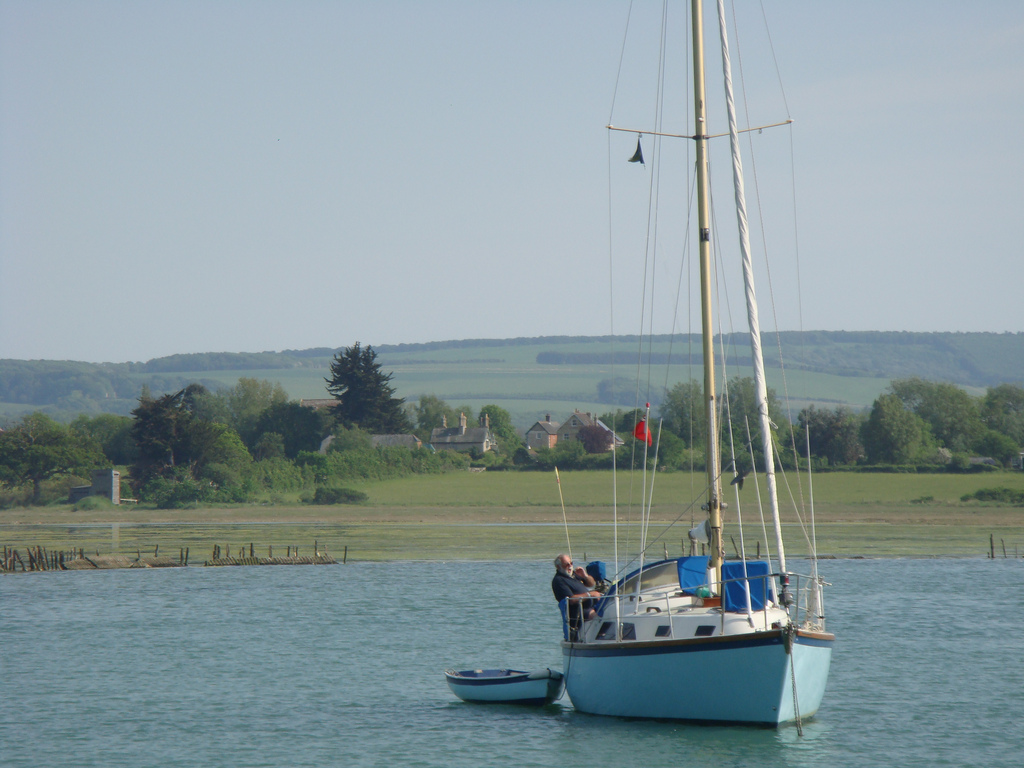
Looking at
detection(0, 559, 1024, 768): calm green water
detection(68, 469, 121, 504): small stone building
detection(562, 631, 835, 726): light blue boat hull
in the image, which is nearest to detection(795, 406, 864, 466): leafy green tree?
Result: detection(0, 559, 1024, 768): calm green water

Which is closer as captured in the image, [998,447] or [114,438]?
[998,447]

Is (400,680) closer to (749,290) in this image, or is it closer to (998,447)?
(749,290)

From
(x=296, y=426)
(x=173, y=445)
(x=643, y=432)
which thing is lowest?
(x=173, y=445)

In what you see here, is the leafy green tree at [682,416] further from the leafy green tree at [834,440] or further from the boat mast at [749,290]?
the boat mast at [749,290]

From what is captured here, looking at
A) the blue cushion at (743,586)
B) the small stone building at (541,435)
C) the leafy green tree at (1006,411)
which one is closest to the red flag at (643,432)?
the blue cushion at (743,586)

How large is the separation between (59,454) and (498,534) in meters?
51.3

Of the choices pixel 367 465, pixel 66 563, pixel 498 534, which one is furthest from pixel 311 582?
pixel 367 465

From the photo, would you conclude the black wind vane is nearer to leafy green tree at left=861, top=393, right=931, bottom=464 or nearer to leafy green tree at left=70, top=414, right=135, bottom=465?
leafy green tree at left=861, top=393, right=931, bottom=464

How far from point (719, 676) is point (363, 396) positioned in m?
121

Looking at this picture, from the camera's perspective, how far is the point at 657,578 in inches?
846

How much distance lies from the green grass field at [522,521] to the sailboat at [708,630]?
35.5 m

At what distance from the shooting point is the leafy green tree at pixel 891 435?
108875 mm

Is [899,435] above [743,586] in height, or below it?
above

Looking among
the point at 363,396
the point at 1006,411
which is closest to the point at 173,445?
the point at 363,396
